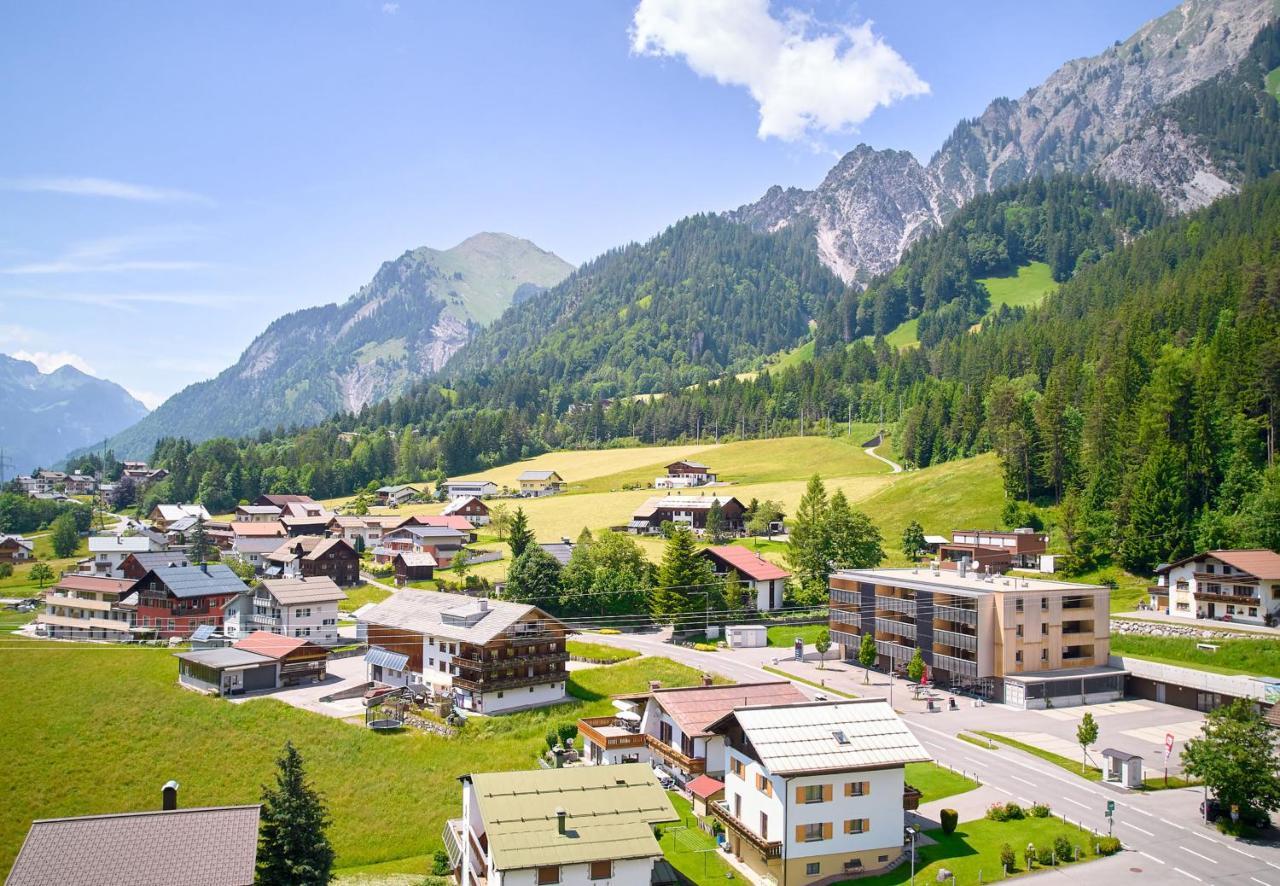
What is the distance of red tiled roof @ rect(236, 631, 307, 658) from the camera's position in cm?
6700

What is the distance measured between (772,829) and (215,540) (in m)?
114

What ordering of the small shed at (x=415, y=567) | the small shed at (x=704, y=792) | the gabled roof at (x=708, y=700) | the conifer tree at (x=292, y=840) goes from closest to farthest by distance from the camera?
the conifer tree at (x=292, y=840) → the small shed at (x=704, y=792) → the gabled roof at (x=708, y=700) → the small shed at (x=415, y=567)

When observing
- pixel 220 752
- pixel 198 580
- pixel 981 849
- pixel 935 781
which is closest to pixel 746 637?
pixel 935 781

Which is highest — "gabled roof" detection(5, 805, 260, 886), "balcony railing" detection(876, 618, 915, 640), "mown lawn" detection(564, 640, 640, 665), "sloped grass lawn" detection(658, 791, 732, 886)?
→ "balcony railing" detection(876, 618, 915, 640)

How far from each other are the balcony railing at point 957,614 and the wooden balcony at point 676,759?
88.5ft

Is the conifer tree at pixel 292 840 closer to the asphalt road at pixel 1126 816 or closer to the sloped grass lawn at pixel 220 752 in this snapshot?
the sloped grass lawn at pixel 220 752

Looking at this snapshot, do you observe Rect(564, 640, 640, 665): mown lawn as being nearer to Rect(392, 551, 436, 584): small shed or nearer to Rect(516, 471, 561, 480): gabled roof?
Rect(392, 551, 436, 584): small shed

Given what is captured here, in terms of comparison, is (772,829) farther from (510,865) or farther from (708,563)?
(708,563)

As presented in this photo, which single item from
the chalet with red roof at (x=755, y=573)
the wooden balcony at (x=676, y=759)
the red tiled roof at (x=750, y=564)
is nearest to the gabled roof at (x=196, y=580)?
the chalet with red roof at (x=755, y=573)

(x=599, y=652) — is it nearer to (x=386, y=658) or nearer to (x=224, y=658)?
(x=386, y=658)

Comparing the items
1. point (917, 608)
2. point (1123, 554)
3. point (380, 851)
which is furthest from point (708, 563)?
point (380, 851)

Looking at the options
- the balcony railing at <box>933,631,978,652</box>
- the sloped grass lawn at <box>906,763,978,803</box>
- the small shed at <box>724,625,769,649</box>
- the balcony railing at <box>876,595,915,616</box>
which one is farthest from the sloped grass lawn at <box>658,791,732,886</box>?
the small shed at <box>724,625,769,649</box>

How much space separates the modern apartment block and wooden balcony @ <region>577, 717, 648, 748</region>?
2748cm

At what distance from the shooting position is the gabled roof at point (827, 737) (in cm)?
3822
